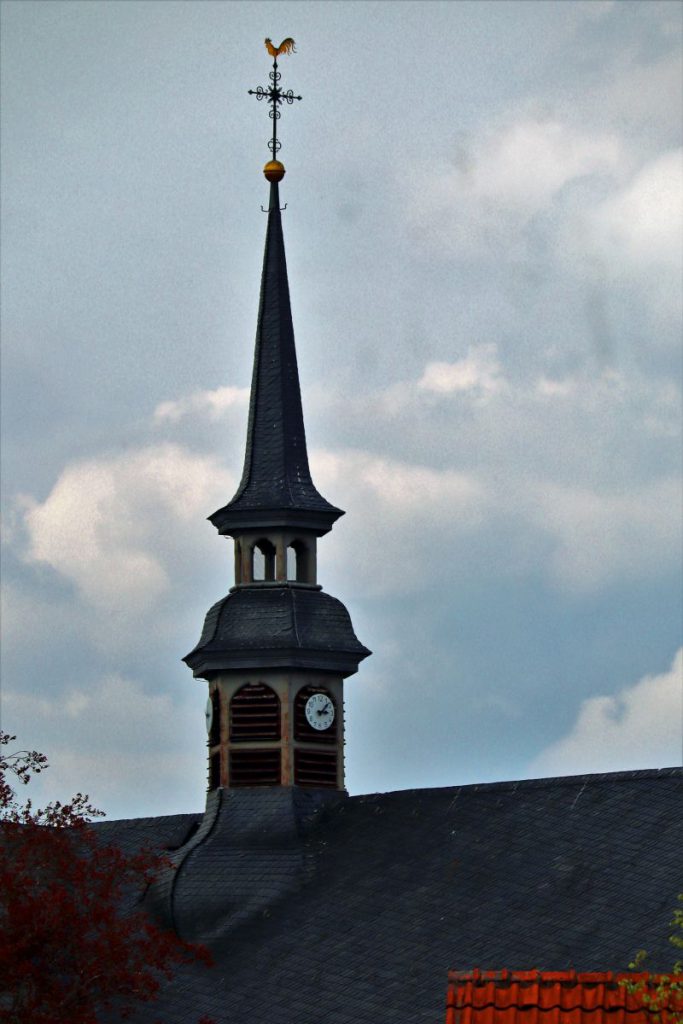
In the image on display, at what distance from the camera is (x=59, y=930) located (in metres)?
44.5

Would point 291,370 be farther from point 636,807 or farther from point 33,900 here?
point 33,900

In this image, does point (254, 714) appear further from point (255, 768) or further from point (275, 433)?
point (275, 433)

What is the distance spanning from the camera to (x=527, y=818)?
51.5 metres

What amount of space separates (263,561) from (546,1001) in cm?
2603

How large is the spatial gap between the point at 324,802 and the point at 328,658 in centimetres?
332

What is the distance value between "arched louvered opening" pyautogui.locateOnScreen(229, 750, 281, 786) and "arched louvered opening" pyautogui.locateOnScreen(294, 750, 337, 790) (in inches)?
17.9

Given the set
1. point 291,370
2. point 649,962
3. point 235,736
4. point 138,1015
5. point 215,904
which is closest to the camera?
point 649,962

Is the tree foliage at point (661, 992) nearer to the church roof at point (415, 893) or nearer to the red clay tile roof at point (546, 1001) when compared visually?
the red clay tile roof at point (546, 1001)

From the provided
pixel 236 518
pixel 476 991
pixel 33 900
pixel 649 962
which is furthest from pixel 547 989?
pixel 236 518

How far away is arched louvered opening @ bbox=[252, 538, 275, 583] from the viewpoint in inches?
2340

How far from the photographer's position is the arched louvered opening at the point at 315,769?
5709 cm

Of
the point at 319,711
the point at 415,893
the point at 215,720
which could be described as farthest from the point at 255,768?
the point at 415,893

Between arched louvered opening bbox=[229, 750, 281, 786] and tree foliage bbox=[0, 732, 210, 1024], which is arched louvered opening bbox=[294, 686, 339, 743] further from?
tree foliage bbox=[0, 732, 210, 1024]

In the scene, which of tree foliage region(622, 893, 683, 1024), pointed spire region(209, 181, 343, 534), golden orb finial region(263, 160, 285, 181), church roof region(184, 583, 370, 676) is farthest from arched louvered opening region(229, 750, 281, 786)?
tree foliage region(622, 893, 683, 1024)
